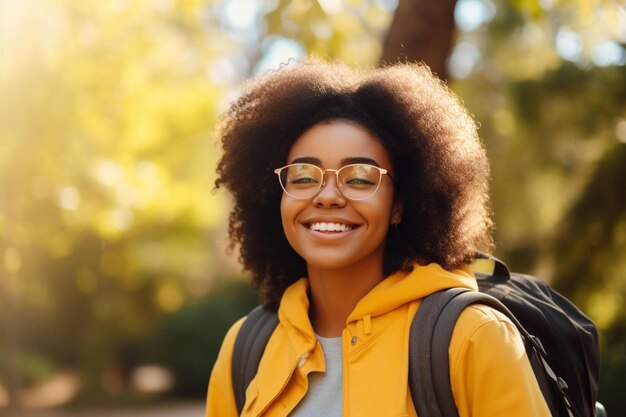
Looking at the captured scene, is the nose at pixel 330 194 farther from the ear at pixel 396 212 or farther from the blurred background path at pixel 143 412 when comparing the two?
the blurred background path at pixel 143 412

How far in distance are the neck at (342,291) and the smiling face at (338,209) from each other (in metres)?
0.05

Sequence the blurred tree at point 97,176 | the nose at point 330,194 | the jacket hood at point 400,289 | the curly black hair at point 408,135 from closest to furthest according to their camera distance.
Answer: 1. the jacket hood at point 400,289
2. the nose at point 330,194
3. the curly black hair at point 408,135
4. the blurred tree at point 97,176

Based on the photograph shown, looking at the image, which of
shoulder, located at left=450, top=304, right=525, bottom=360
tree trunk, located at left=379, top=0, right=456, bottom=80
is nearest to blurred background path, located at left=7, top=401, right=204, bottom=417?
tree trunk, located at left=379, top=0, right=456, bottom=80

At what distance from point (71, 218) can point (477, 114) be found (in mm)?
5142

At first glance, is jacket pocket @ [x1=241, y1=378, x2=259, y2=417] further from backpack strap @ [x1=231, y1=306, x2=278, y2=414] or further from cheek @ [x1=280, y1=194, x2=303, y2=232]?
cheek @ [x1=280, y1=194, x2=303, y2=232]

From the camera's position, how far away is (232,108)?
308 cm

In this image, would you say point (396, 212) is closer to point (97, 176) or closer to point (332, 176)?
point (332, 176)

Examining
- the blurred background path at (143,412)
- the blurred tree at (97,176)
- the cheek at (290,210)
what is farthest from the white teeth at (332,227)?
the blurred background path at (143,412)

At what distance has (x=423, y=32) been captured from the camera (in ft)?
13.5

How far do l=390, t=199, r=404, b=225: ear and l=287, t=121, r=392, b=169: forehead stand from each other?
0.14 m

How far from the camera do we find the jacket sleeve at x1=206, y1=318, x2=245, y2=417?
2.92 meters

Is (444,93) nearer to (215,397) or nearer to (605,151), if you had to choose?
(215,397)

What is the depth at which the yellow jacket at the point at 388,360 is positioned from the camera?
2.21 m

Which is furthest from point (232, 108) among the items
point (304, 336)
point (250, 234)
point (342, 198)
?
point (304, 336)
